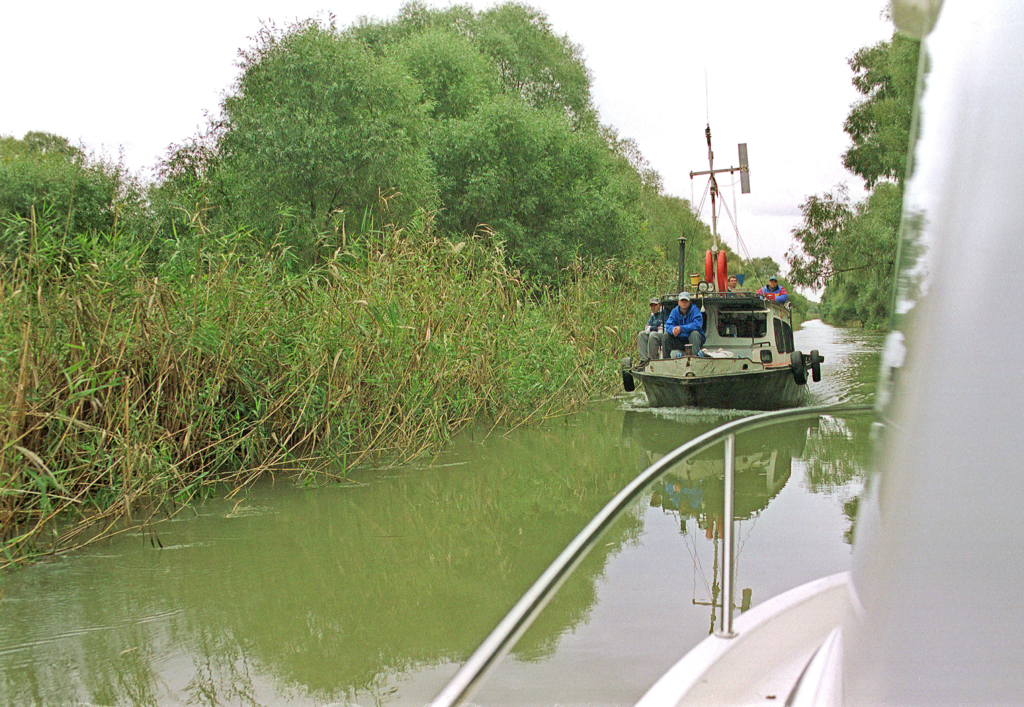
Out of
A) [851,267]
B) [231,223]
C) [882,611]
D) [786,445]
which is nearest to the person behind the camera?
[882,611]

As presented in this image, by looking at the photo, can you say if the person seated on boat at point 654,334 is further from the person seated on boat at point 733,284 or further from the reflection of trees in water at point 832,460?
the reflection of trees in water at point 832,460

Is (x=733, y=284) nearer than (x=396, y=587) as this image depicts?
No

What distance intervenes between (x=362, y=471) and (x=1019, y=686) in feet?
26.7

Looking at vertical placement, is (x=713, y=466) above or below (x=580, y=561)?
below

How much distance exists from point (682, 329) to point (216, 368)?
7.90 meters

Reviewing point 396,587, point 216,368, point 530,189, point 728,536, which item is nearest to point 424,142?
point 530,189

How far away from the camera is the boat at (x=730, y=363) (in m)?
12.7

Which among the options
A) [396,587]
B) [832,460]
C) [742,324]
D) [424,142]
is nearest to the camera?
[396,587]

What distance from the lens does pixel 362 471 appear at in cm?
854

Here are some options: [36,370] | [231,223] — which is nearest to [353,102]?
[231,223]

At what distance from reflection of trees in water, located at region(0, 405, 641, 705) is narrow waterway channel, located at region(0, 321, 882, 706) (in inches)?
0.6

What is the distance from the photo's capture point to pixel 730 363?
500 inches

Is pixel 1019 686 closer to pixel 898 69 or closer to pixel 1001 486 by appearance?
pixel 1001 486

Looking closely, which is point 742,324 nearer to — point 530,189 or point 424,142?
point 424,142
